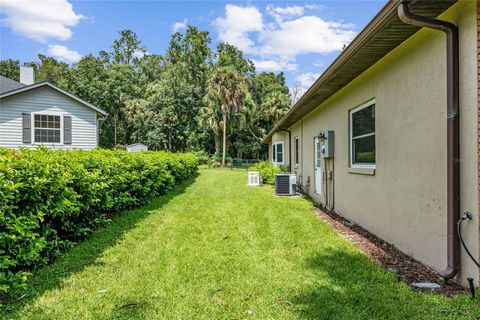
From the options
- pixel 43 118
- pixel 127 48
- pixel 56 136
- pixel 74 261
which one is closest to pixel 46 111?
pixel 43 118

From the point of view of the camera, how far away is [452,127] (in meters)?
3.07

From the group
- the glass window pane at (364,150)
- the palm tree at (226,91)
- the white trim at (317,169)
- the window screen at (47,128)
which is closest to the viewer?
the glass window pane at (364,150)

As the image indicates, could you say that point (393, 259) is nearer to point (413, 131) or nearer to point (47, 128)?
point (413, 131)

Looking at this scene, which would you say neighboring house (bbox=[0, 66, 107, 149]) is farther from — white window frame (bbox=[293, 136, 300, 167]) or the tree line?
the tree line

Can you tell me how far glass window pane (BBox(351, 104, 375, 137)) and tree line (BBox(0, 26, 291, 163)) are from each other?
22713mm

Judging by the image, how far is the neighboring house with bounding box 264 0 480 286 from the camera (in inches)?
117

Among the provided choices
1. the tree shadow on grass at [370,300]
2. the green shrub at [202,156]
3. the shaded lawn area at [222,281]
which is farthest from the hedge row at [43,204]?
the green shrub at [202,156]

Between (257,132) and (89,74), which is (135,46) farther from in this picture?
(257,132)

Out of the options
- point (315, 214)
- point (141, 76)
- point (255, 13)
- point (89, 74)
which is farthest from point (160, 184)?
point (141, 76)

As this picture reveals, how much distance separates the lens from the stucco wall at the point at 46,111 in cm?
1245

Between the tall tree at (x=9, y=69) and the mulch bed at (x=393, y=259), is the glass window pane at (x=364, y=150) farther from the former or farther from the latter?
the tall tree at (x=9, y=69)

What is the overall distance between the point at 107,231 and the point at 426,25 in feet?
17.7

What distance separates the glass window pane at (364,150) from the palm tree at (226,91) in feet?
68.9

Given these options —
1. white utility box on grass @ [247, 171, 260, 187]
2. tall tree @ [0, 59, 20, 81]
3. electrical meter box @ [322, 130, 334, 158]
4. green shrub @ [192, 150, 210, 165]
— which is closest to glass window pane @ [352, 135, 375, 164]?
electrical meter box @ [322, 130, 334, 158]
